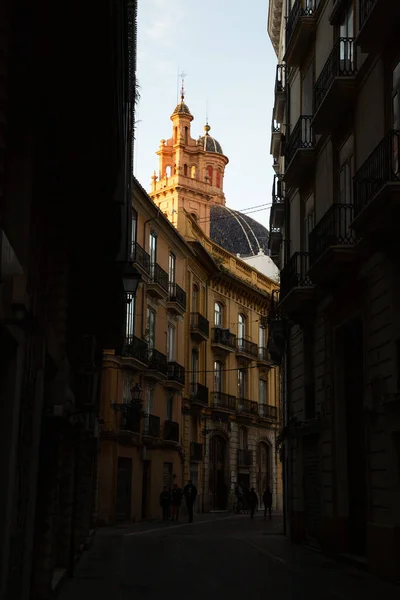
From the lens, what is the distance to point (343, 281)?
Result: 53.8 feet

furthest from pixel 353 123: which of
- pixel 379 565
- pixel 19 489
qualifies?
pixel 19 489

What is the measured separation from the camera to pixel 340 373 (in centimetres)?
1734

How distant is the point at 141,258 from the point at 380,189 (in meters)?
21.6

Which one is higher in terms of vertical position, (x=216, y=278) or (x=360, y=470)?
(x=216, y=278)

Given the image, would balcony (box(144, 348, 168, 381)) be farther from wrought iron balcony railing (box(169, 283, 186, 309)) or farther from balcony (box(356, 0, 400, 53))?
balcony (box(356, 0, 400, 53))

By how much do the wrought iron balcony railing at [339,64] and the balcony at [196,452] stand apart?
26175 millimetres

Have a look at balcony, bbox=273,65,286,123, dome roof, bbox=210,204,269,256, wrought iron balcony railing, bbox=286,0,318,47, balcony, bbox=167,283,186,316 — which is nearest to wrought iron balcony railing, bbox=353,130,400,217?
wrought iron balcony railing, bbox=286,0,318,47

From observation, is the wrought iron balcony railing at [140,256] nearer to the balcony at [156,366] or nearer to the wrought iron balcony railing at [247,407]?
the balcony at [156,366]

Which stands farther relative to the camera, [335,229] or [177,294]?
[177,294]

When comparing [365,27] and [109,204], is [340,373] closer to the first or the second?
[365,27]

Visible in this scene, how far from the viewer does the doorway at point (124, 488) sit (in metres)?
31.1

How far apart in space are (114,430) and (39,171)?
22.5m

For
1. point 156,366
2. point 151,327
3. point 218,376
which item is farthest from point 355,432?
point 218,376

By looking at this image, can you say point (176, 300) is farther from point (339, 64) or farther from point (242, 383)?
point (339, 64)
